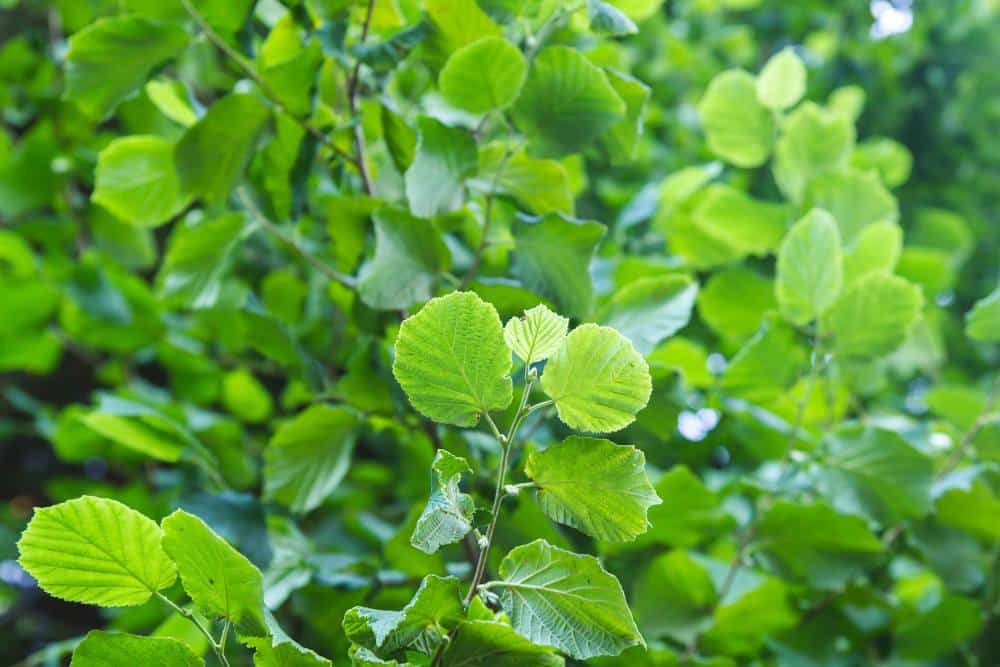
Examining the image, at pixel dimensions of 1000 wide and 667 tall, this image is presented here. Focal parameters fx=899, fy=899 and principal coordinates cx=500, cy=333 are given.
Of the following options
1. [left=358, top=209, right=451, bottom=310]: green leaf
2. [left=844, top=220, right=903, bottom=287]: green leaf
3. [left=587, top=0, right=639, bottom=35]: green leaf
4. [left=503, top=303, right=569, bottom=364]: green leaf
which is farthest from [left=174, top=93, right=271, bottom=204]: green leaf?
[left=844, top=220, right=903, bottom=287]: green leaf

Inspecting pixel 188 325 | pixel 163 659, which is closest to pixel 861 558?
pixel 163 659

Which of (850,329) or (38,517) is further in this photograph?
(850,329)

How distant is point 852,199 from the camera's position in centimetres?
73

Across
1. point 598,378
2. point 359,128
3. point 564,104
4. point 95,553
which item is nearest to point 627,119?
point 564,104

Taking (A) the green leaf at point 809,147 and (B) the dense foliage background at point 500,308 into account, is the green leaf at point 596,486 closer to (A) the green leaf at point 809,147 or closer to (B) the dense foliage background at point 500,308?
(B) the dense foliage background at point 500,308

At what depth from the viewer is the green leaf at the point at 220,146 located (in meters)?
0.56

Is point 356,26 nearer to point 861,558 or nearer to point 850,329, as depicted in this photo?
point 850,329

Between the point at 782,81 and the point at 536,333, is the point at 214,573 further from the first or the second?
the point at 782,81

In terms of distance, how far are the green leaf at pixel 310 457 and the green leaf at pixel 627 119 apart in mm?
248

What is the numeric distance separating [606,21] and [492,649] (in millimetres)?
349

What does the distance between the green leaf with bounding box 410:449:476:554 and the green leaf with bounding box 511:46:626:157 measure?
266 mm

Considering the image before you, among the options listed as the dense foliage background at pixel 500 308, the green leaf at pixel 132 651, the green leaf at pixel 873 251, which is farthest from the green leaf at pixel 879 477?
the green leaf at pixel 132 651

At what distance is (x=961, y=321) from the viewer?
1.48 meters

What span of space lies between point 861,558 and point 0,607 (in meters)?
0.98
